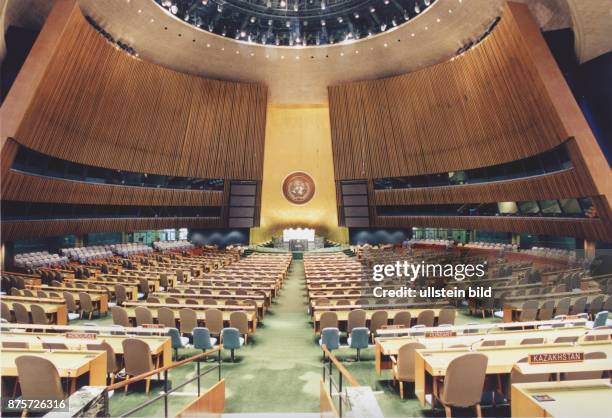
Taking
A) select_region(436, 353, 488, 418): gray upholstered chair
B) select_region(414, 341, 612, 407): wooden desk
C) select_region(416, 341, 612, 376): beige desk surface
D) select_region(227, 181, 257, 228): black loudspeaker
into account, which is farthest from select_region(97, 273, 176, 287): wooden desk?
select_region(227, 181, 257, 228): black loudspeaker

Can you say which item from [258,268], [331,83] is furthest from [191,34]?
[258,268]

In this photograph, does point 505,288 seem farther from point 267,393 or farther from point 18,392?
point 18,392

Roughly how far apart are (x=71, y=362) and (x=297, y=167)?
26420 mm

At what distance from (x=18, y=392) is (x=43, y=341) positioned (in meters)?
0.71

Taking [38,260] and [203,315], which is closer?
[203,315]

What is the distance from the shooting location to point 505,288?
928 centimetres

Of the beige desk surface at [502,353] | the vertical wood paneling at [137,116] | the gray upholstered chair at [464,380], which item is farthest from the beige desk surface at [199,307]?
the vertical wood paneling at [137,116]

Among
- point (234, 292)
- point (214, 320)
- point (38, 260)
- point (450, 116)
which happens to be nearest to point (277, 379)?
point (214, 320)

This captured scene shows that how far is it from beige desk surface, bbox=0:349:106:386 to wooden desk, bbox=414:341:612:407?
143 inches

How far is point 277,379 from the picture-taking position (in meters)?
5.29

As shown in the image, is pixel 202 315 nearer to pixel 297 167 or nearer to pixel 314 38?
pixel 314 38

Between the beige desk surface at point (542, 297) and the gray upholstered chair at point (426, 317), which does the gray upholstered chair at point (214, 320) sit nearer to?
the gray upholstered chair at point (426, 317)

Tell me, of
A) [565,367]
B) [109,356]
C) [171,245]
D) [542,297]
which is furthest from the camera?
[171,245]

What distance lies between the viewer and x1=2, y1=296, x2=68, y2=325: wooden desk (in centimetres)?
732
